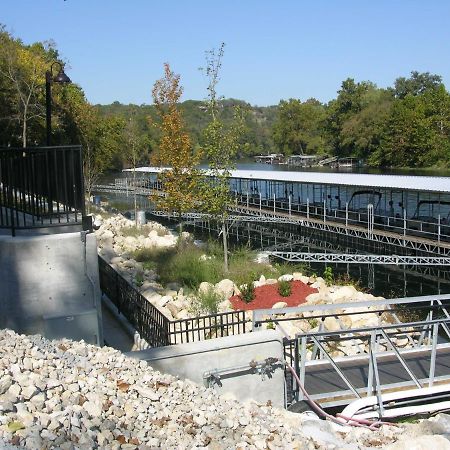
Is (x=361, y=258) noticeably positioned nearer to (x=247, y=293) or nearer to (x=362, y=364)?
(x=247, y=293)

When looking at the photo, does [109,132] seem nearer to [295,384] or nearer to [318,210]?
[318,210]

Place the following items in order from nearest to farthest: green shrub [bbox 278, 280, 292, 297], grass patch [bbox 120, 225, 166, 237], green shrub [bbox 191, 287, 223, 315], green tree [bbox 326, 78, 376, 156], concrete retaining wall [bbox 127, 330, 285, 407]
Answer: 1. concrete retaining wall [bbox 127, 330, 285, 407]
2. green shrub [bbox 191, 287, 223, 315]
3. green shrub [bbox 278, 280, 292, 297]
4. grass patch [bbox 120, 225, 166, 237]
5. green tree [bbox 326, 78, 376, 156]

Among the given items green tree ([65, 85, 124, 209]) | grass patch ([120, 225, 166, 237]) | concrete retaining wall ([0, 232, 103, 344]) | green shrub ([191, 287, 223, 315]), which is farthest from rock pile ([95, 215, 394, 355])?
green tree ([65, 85, 124, 209])

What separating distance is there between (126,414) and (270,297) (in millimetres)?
9740

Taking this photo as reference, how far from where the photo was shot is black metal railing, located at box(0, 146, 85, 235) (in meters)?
8.13

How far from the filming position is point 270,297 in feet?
49.9

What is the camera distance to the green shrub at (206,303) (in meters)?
13.2

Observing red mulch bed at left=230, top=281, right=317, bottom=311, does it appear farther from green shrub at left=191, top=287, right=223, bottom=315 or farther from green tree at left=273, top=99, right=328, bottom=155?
green tree at left=273, top=99, right=328, bottom=155

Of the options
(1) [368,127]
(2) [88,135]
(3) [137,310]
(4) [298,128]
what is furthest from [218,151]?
(4) [298,128]

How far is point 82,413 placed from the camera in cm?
535

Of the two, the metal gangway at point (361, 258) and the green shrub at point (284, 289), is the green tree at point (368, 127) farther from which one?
the green shrub at point (284, 289)

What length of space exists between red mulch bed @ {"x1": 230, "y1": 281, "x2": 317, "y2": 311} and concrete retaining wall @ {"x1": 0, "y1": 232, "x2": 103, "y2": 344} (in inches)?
261

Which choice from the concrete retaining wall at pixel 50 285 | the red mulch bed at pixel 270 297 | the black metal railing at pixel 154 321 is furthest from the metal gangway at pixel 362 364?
the red mulch bed at pixel 270 297

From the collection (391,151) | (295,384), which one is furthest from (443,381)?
(391,151)
